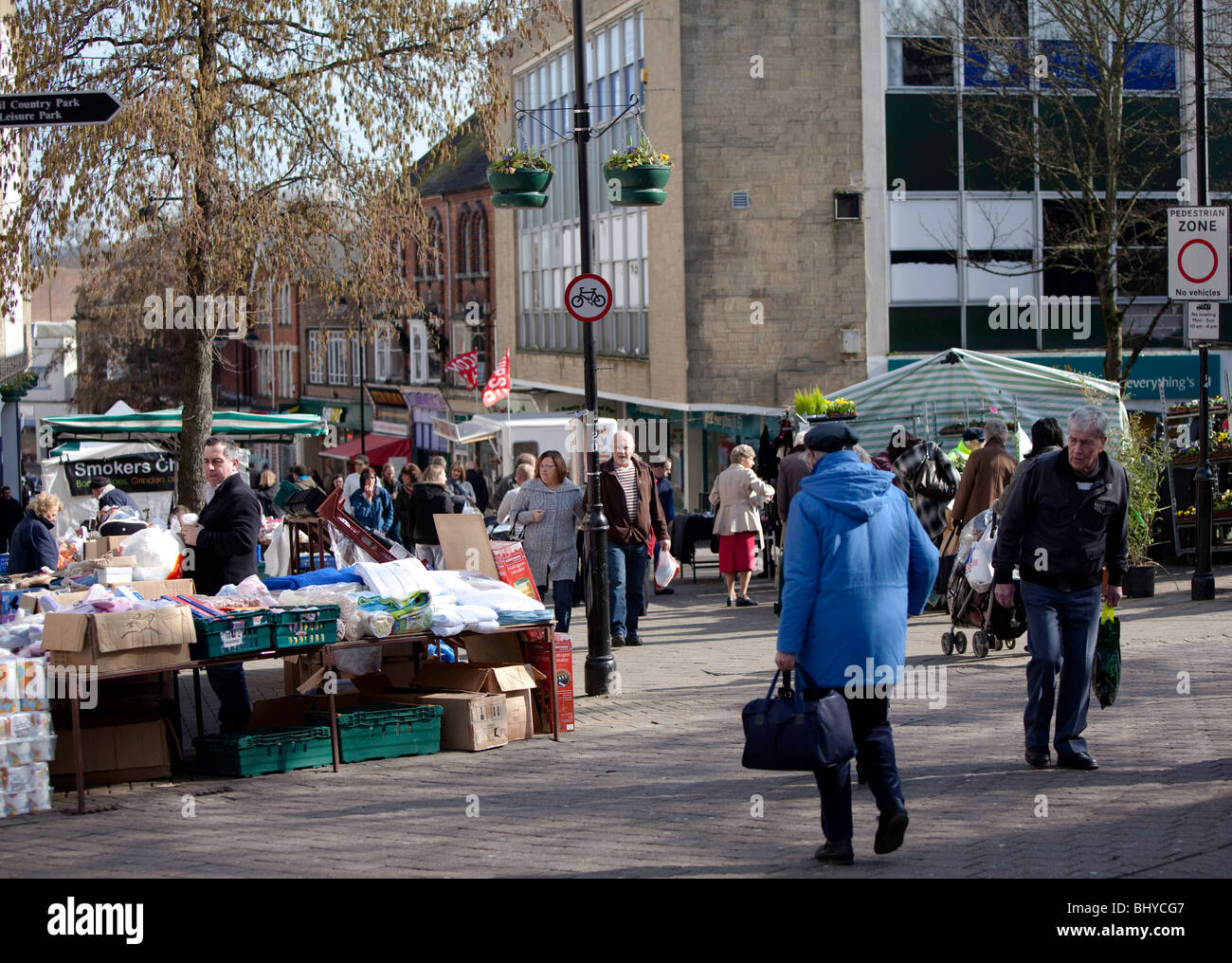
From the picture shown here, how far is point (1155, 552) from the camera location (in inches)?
725

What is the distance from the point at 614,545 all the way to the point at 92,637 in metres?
5.76

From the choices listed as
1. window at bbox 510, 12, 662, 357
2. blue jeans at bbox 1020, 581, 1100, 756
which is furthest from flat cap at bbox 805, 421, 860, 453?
window at bbox 510, 12, 662, 357

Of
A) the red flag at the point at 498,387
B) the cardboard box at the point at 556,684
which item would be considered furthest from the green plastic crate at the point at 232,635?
the red flag at the point at 498,387

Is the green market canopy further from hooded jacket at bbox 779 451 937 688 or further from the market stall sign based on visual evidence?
hooded jacket at bbox 779 451 937 688

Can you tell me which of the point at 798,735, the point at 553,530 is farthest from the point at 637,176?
the point at 798,735

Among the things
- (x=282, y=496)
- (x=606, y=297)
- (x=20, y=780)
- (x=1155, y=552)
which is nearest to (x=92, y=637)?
(x=20, y=780)

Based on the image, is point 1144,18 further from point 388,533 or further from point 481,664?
point 481,664

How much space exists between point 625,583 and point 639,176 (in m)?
3.77

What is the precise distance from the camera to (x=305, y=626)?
27.3ft

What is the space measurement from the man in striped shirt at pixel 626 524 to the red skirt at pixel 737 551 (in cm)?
319

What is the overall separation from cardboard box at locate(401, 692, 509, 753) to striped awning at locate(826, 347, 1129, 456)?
998cm

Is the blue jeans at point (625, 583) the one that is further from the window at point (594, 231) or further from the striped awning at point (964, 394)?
the window at point (594, 231)

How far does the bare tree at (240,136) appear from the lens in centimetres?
1414

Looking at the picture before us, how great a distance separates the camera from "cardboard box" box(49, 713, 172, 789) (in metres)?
8.17
